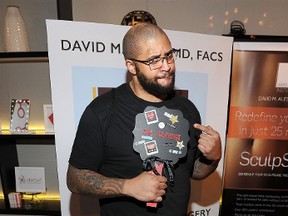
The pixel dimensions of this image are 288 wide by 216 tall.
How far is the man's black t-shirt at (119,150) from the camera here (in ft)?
3.19

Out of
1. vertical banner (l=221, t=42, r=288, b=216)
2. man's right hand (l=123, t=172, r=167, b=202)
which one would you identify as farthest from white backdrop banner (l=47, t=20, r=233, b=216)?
man's right hand (l=123, t=172, r=167, b=202)

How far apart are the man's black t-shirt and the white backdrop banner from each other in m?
0.35

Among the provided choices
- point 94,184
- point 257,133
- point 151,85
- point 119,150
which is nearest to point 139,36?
point 151,85

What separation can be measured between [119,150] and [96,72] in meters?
0.55

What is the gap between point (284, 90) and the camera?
182 cm

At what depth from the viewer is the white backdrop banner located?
1.27 metres

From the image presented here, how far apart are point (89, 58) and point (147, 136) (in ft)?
2.00

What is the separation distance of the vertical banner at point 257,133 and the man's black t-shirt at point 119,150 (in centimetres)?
93

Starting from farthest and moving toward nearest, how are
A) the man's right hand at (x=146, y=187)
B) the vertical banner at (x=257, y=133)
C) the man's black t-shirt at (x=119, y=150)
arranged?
the vertical banner at (x=257, y=133) < the man's black t-shirt at (x=119, y=150) < the man's right hand at (x=146, y=187)

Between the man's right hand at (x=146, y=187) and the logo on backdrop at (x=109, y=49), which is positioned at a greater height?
the logo on backdrop at (x=109, y=49)

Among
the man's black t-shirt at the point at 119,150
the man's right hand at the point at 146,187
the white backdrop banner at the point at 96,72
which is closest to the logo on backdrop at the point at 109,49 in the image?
the white backdrop banner at the point at 96,72

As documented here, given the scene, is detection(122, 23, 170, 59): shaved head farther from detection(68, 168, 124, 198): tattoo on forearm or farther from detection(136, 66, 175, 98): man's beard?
detection(68, 168, 124, 198): tattoo on forearm

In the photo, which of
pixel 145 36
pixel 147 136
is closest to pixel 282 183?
pixel 147 136

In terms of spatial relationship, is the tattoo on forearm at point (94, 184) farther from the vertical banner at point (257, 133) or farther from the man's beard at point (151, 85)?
the vertical banner at point (257, 133)
